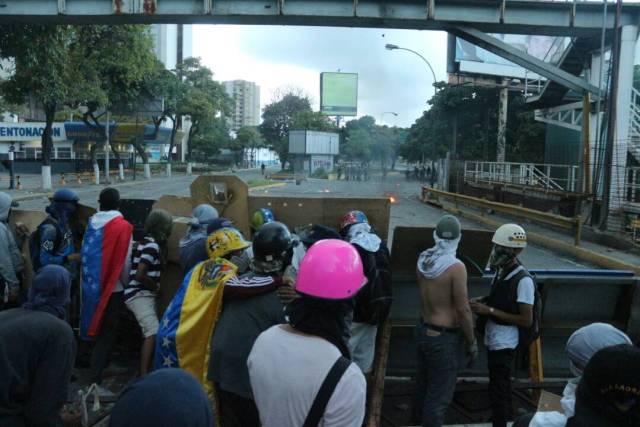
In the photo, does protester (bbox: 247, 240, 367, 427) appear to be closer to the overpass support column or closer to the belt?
the belt

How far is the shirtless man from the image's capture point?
3605 millimetres

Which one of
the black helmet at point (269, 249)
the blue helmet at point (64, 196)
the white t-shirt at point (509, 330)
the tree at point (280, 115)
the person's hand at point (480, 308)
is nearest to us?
the black helmet at point (269, 249)

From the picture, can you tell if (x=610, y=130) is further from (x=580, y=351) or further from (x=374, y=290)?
(x=580, y=351)

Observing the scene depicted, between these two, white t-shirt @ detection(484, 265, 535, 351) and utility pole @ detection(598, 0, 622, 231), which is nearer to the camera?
white t-shirt @ detection(484, 265, 535, 351)

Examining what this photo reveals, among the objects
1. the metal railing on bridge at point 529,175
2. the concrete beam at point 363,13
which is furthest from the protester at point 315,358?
the metal railing on bridge at point 529,175

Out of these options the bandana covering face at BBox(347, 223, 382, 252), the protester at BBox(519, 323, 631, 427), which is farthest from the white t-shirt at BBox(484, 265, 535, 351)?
the protester at BBox(519, 323, 631, 427)

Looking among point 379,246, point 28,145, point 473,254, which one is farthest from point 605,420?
point 28,145

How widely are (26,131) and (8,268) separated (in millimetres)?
Answer: 53711

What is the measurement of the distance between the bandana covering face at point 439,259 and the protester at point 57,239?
3120 millimetres

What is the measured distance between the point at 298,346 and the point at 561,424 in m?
0.96

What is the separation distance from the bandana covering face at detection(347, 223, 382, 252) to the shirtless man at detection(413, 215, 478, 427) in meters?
0.40

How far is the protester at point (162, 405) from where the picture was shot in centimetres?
135

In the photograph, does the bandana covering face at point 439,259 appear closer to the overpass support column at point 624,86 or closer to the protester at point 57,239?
the protester at point 57,239

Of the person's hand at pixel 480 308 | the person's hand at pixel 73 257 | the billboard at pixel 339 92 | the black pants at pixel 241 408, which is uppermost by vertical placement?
the billboard at pixel 339 92
